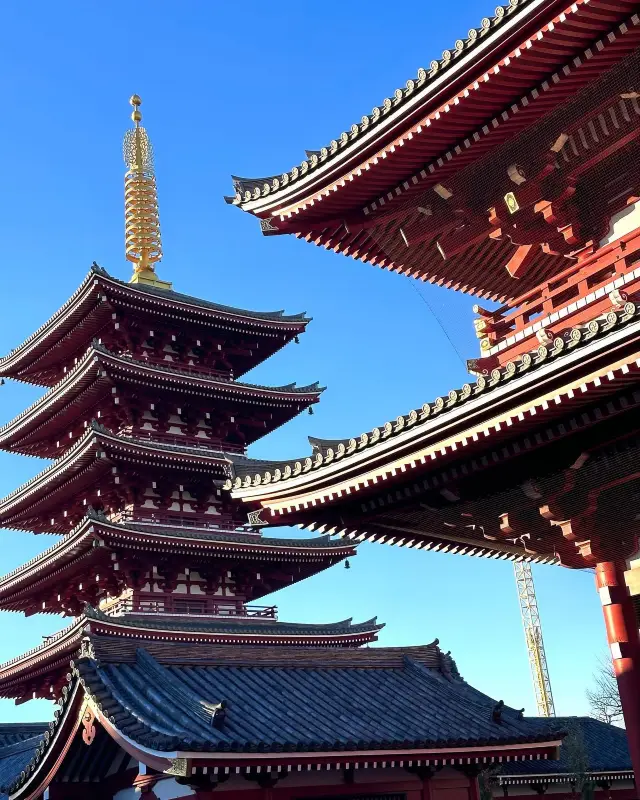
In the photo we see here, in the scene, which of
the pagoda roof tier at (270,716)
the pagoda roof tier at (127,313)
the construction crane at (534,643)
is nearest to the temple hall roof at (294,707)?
the pagoda roof tier at (270,716)

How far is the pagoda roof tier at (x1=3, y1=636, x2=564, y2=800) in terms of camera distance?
17.0 m

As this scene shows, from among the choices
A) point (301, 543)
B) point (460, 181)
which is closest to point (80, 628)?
point (301, 543)

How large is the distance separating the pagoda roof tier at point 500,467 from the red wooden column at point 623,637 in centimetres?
38

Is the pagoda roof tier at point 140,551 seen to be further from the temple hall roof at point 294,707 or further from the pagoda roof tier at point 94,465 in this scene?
the temple hall roof at point 294,707

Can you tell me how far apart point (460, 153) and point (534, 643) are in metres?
75.9

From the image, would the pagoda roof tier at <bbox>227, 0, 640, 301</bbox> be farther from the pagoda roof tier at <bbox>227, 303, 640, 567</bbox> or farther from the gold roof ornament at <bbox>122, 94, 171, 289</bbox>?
the gold roof ornament at <bbox>122, 94, 171, 289</bbox>

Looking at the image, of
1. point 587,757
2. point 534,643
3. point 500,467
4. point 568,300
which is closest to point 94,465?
point 587,757

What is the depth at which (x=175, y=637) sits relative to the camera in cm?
2914

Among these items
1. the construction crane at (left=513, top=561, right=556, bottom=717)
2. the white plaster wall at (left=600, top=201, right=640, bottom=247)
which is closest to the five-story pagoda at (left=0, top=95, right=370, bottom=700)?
the white plaster wall at (left=600, top=201, right=640, bottom=247)

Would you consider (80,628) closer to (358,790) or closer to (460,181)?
(358,790)

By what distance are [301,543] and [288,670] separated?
10294 millimetres

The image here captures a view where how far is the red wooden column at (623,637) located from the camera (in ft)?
42.5

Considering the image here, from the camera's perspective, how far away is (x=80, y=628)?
1143 inches

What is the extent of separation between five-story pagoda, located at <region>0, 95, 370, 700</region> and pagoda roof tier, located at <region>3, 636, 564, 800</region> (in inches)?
279
